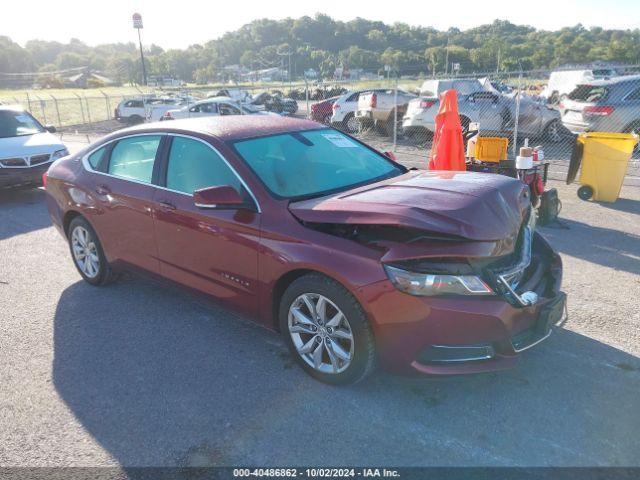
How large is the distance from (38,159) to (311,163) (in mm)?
6945

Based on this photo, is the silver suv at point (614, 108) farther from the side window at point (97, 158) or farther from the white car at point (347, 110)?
the side window at point (97, 158)

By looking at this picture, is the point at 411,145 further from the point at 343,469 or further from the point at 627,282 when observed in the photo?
the point at 343,469

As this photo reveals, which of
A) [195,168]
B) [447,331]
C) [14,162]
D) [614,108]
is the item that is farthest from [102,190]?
[614,108]

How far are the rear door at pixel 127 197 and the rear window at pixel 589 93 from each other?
10.8m

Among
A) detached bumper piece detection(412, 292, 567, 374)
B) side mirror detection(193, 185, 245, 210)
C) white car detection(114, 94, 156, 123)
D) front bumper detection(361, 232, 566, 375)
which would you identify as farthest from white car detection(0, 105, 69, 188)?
white car detection(114, 94, 156, 123)

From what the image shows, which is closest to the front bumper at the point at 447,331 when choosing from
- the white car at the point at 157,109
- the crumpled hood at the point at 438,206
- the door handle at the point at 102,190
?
the crumpled hood at the point at 438,206

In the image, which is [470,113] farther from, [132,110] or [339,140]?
[132,110]

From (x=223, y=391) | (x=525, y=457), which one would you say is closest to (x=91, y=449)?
(x=223, y=391)

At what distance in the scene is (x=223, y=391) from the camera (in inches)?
129

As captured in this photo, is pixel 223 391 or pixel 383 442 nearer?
pixel 383 442

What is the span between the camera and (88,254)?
196 inches

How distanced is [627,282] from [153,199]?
4237 mm

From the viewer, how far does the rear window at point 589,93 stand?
1156 cm

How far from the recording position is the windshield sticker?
434 centimetres
